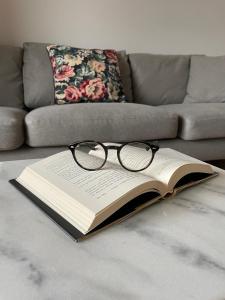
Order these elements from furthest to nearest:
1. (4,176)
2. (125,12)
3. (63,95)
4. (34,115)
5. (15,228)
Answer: (125,12), (63,95), (34,115), (4,176), (15,228)

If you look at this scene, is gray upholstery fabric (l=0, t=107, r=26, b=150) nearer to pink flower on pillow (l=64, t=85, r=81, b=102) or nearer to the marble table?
pink flower on pillow (l=64, t=85, r=81, b=102)

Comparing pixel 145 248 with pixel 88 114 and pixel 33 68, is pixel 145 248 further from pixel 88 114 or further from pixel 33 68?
pixel 33 68

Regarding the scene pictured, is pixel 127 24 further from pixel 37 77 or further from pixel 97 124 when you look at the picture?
pixel 97 124

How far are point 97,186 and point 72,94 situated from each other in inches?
51.5

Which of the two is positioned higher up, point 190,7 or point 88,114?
point 190,7

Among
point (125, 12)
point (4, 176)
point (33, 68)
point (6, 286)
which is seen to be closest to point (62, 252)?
point (6, 286)

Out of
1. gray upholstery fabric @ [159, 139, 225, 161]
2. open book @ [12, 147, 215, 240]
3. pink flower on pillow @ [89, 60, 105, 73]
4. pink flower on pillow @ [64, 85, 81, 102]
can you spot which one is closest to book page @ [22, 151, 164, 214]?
open book @ [12, 147, 215, 240]

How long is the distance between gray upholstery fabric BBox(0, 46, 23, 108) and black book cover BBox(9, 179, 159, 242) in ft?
4.35

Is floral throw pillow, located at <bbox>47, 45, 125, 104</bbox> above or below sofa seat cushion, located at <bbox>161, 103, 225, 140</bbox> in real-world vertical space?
above

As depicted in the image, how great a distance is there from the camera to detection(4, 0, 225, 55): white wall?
6.98 feet

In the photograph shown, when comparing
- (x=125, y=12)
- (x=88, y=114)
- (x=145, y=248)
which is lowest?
(x=88, y=114)

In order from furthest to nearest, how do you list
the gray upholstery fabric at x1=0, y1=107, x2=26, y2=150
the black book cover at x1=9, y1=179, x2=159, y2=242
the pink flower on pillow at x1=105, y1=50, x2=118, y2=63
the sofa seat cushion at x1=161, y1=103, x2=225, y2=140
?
the pink flower on pillow at x1=105, y1=50, x2=118, y2=63 < the sofa seat cushion at x1=161, y1=103, x2=225, y2=140 < the gray upholstery fabric at x1=0, y1=107, x2=26, y2=150 < the black book cover at x1=9, y1=179, x2=159, y2=242

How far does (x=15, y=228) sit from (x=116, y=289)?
8.9 inches

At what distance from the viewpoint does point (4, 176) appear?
0.75 metres
